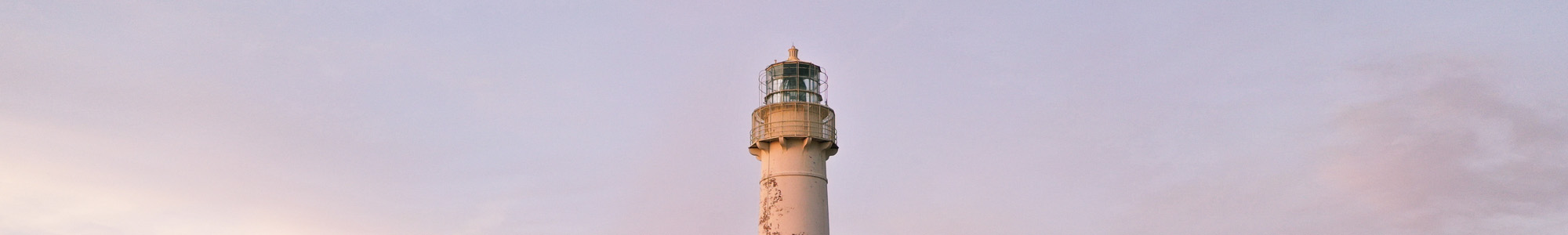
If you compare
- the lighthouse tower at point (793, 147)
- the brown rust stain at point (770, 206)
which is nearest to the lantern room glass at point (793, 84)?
the lighthouse tower at point (793, 147)

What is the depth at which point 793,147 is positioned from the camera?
48625 millimetres

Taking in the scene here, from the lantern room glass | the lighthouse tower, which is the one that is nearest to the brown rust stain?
the lighthouse tower

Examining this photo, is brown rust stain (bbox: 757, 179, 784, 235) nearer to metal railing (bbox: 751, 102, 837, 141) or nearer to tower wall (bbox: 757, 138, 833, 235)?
tower wall (bbox: 757, 138, 833, 235)

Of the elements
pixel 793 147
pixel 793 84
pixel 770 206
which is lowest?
pixel 770 206

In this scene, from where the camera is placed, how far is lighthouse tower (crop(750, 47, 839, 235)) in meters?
47.6

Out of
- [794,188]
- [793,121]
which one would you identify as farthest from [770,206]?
[793,121]

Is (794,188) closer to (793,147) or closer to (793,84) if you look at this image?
(793,147)

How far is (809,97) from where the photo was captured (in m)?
49.9

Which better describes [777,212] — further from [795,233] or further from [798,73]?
[798,73]

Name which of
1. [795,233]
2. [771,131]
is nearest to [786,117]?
[771,131]

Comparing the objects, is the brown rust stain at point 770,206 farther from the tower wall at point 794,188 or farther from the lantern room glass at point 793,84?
the lantern room glass at point 793,84

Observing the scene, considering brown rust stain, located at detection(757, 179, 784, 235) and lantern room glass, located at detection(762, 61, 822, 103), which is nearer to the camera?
brown rust stain, located at detection(757, 179, 784, 235)

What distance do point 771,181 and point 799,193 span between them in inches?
38.4

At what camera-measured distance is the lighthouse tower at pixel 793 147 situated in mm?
47625
